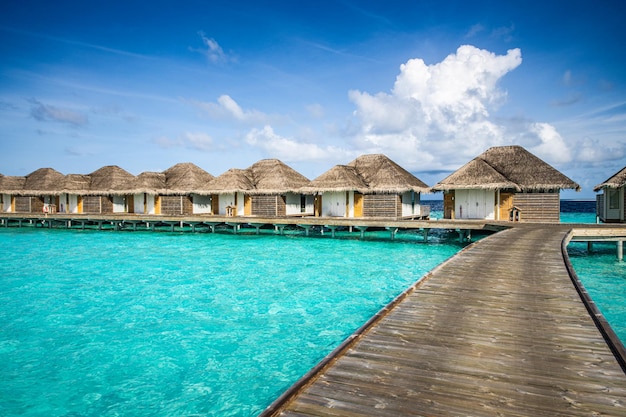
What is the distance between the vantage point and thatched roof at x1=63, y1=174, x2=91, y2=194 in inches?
1189

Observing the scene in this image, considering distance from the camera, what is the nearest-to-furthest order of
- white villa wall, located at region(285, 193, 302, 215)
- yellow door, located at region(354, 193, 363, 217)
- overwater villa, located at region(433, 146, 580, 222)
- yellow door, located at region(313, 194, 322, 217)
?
1. overwater villa, located at region(433, 146, 580, 222)
2. yellow door, located at region(354, 193, 363, 217)
3. yellow door, located at region(313, 194, 322, 217)
4. white villa wall, located at region(285, 193, 302, 215)

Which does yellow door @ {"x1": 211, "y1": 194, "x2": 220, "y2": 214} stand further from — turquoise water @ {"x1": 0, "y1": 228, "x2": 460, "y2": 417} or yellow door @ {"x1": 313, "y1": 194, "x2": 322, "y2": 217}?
turquoise water @ {"x1": 0, "y1": 228, "x2": 460, "y2": 417}

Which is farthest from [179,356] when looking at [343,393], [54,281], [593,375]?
[54,281]

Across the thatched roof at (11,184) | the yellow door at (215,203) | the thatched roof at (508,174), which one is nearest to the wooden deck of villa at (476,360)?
the thatched roof at (508,174)

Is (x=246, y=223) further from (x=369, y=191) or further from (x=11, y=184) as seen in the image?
(x=11, y=184)

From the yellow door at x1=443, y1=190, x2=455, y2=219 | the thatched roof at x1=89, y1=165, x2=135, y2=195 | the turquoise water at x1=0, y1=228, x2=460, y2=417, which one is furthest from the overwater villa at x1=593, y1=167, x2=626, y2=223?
the thatched roof at x1=89, y1=165, x2=135, y2=195

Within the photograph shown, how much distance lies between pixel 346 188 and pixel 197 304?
14100 millimetres

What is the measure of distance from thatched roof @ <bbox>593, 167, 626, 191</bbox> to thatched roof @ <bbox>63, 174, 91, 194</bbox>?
3369 centimetres

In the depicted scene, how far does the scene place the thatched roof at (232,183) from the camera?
25797 millimetres

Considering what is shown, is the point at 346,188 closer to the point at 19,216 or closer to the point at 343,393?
Answer: the point at 343,393

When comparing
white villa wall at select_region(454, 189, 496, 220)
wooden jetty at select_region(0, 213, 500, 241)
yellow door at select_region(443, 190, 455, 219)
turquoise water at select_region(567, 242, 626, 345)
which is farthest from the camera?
yellow door at select_region(443, 190, 455, 219)

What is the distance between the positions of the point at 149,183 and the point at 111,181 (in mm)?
3734

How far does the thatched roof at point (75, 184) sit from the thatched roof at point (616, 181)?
33.7m

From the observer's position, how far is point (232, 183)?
26.2 meters
